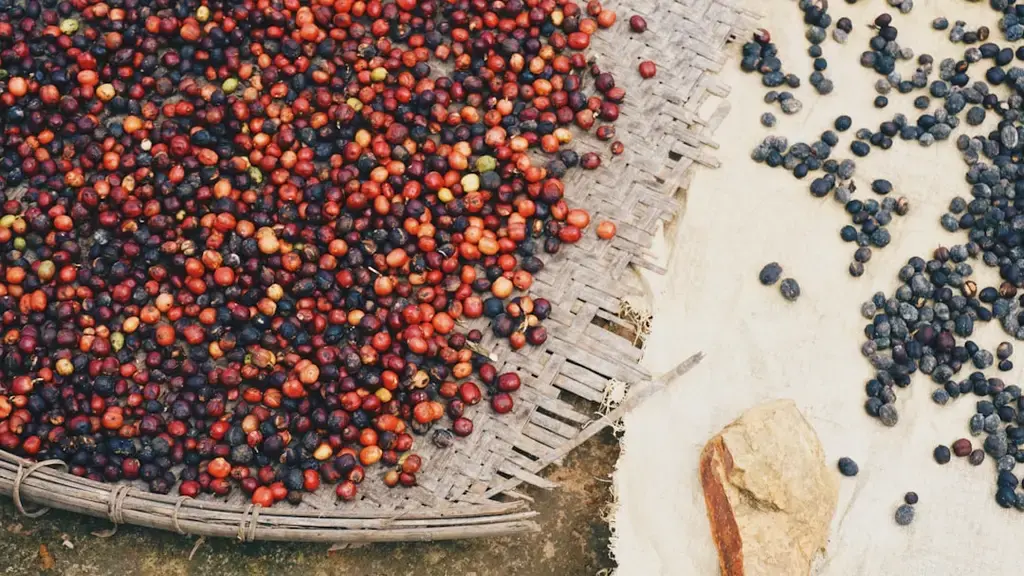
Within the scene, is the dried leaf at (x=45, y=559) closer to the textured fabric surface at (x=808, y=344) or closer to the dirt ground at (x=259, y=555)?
the dirt ground at (x=259, y=555)

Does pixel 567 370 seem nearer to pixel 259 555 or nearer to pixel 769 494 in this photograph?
pixel 769 494

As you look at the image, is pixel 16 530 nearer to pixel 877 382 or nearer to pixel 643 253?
pixel 643 253

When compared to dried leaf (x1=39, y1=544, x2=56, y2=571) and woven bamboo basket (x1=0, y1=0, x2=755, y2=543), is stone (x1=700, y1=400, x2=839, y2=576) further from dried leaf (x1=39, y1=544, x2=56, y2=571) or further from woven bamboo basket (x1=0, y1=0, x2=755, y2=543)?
dried leaf (x1=39, y1=544, x2=56, y2=571)

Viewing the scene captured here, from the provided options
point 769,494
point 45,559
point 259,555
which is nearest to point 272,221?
point 259,555

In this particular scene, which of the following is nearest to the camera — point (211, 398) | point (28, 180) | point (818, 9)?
point (211, 398)

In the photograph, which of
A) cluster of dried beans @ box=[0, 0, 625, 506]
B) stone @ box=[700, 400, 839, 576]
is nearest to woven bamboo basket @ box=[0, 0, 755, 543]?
cluster of dried beans @ box=[0, 0, 625, 506]

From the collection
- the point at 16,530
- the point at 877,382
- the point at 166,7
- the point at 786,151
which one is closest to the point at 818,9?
the point at 786,151
